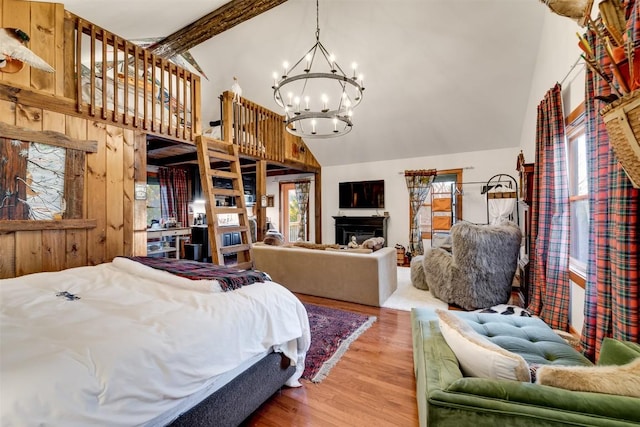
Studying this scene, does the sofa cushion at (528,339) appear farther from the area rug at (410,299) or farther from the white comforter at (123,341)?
the area rug at (410,299)

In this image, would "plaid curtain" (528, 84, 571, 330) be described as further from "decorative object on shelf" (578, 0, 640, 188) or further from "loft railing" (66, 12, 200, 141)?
"loft railing" (66, 12, 200, 141)

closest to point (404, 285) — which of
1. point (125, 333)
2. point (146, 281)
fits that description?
point (146, 281)

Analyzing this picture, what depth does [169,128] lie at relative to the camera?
3543 millimetres

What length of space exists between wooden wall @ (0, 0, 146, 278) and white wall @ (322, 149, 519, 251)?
15.8 feet

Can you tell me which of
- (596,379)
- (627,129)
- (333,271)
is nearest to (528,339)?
(596,379)

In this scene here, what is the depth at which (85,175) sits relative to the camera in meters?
2.78

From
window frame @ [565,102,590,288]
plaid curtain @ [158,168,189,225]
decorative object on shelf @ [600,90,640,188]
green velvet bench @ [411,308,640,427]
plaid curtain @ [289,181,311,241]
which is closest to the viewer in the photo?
green velvet bench @ [411,308,640,427]

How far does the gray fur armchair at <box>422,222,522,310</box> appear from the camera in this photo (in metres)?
3.24

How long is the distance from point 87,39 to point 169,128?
138 centimetres

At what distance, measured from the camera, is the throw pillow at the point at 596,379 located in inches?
32.3

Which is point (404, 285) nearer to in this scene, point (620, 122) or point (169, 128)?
point (620, 122)

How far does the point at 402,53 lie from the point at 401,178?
2889 mm

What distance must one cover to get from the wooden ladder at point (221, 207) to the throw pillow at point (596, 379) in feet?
9.69

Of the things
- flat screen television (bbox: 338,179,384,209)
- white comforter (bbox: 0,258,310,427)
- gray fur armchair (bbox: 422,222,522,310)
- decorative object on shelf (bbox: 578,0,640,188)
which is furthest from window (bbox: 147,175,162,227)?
decorative object on shelf (bbox: 578,0,640,188)
